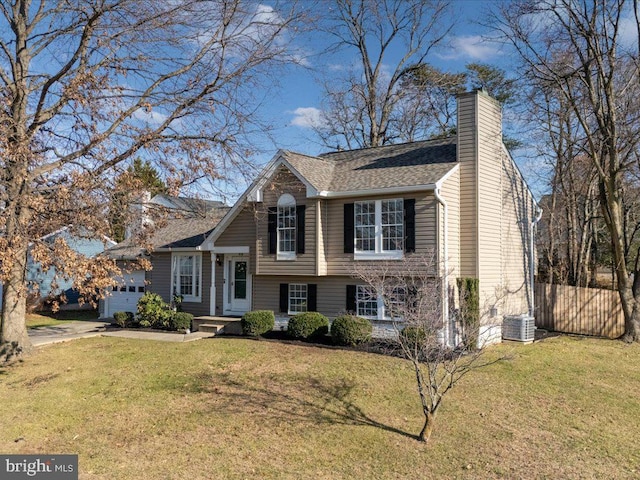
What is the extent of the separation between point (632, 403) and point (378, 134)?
2198 cm

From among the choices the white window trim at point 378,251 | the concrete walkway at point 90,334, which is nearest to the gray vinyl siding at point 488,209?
the white window trim at point 378,251

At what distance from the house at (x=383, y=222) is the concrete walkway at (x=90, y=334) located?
2869mm

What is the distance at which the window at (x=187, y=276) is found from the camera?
19750 mm

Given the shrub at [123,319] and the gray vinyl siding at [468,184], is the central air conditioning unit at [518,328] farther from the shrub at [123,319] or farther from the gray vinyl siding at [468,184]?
the shrub at [123,319]

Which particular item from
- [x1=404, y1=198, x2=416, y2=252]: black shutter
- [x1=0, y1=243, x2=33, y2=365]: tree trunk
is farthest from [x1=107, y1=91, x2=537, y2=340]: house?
[x1=0, y1=243, x2=33, y2=365]: tree trunk

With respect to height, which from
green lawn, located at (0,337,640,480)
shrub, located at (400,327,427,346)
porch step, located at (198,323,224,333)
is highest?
shrub, located at (400,327,427,346)

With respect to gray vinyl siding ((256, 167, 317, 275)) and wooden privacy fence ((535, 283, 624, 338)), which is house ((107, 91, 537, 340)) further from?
wooden privacy fence ((535, 283, 624, 338))

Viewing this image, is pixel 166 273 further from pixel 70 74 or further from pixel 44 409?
pixel 44 409

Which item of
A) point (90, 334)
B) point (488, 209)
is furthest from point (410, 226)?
point (90, 334)

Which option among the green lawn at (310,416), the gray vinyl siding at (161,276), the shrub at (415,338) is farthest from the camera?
the gray vinyl siding at (161,276)

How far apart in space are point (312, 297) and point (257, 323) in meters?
2.04

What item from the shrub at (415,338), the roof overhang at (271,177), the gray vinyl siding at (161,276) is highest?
the roof overhang at (271,177)

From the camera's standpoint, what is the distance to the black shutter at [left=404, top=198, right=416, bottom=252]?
14.0 m

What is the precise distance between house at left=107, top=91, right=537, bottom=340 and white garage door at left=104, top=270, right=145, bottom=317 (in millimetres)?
5512
